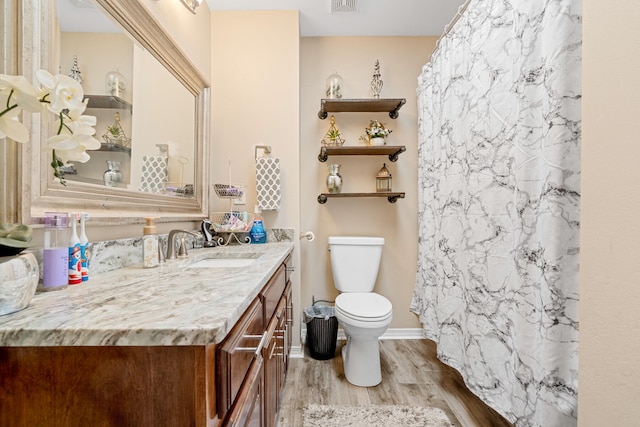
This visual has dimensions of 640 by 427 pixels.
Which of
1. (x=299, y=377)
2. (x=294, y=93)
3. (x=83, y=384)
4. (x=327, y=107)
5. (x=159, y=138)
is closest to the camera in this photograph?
(x=83, y=384)

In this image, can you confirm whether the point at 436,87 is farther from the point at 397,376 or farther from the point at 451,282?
the point at 397,376

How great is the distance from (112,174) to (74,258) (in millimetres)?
386

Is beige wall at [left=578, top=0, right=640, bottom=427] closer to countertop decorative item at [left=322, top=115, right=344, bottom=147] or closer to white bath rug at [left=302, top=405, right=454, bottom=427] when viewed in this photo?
white bath rug at [left=302, top=405, right=454, bottom=427]

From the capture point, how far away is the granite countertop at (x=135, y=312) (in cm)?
48

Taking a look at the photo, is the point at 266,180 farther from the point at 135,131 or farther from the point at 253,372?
the point at 253,372

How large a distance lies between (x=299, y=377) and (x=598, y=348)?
5.14 ft

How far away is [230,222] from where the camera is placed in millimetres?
1822

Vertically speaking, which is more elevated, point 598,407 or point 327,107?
point 327,107

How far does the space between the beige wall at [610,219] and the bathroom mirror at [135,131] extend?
4.66ft

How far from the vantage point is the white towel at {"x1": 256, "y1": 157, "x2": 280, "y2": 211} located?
1958 millimetres

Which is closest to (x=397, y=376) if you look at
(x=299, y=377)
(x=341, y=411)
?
(x=341, y=411)

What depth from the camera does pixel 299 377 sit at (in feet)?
5.86

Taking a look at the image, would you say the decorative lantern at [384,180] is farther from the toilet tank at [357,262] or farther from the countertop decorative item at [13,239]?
the countertop decorative item at [13,239]

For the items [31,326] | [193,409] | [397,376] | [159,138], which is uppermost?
[159,138]
